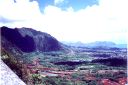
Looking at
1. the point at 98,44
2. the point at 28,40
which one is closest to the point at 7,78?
the point at 28,40

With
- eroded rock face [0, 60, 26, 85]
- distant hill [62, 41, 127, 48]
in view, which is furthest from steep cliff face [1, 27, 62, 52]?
eroded rock face [0, 60, 26, 85]

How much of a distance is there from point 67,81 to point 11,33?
3.36 metres

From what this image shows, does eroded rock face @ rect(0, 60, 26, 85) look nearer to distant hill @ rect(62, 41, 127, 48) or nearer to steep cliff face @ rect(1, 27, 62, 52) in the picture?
steep cliff face @ rect(1, 27, 62, 52)

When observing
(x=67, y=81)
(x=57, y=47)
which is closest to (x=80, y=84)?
(x=67, y=81)

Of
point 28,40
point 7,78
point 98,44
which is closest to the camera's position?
point 7,78

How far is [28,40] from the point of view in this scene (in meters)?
17.4

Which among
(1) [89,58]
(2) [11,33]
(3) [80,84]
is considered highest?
(2) [11,33]

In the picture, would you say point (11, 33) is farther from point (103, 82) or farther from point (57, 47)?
point (103, 82)

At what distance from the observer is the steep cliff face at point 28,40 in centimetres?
1704

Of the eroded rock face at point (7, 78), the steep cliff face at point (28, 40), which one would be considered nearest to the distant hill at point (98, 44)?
the steep cliff face at point (28, 40)

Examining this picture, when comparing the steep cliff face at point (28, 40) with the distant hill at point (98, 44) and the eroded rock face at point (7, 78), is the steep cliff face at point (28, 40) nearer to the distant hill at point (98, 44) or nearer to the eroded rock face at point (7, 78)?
the distant hill at point (98, 44)

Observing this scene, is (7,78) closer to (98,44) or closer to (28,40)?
(28,40)

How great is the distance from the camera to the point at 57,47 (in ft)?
55.7

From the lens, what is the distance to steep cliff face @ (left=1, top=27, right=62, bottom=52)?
17.0m
